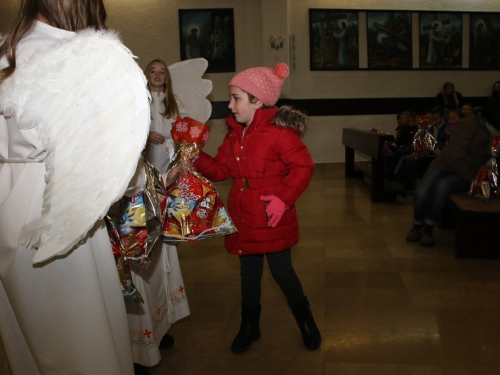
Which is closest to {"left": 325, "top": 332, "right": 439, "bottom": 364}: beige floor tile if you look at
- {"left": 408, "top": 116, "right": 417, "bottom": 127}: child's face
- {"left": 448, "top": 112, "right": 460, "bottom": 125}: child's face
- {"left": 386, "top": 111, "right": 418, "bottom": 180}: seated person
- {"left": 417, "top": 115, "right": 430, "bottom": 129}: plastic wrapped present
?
{"left": 448, "top": 112, "right": 460, "bottom": 125}: child's face

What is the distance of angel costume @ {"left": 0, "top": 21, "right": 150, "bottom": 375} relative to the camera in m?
1.34

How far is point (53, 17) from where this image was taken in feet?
4.75

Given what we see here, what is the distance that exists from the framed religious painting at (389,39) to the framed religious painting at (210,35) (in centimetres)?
325

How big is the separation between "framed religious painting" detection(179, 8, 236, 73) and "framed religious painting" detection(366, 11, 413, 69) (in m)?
3.25

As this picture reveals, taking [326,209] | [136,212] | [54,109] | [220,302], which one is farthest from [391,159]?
[54,109]

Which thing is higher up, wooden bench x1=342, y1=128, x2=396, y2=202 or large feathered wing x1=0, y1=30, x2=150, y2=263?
large feathered wing x1=0, y1=30, x2=150, y2=263

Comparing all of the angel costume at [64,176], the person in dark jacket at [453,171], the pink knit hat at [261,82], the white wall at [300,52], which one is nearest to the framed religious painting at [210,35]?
the white wall at [300,52]

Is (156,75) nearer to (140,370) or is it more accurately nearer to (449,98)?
(140,370)

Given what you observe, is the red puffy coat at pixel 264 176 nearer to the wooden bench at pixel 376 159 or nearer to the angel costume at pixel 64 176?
the angel costume at pixel 64 176

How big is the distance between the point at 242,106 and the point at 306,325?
1.28 meters

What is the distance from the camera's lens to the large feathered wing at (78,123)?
1.34m

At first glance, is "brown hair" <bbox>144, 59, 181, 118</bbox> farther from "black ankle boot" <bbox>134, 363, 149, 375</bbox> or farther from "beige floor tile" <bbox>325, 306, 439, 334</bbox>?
"beige floor tile" <bbox>325, 306, 439, 334</bbox>

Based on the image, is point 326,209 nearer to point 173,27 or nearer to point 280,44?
point 280,44

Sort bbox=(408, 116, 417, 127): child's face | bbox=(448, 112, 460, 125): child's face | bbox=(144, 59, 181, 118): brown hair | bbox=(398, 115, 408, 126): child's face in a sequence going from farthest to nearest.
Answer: bbox=(398, 115, 408, 126): child's face, bbox=(408, 116, 417, 127): child's face, bbox=(448, 112, 460, 125): child's face, bbox=(144, 59, 181, 118): brown hair
